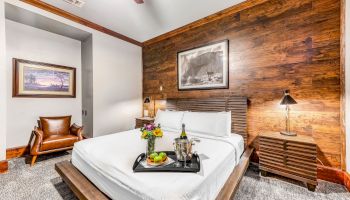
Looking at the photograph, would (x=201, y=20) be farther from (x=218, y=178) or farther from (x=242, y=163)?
(x=218, y=178)

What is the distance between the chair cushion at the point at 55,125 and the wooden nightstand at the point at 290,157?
3.89 metres

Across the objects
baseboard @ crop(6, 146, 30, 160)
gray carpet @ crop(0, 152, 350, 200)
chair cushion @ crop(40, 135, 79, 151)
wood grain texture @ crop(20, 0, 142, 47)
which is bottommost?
gray carpet @ crop(0, 152, 350, 200)

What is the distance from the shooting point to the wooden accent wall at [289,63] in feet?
7.32

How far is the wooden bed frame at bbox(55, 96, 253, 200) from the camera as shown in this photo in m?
1.54

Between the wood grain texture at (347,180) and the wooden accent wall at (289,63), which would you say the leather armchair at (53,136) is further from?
the wood grain texture at (347,180)

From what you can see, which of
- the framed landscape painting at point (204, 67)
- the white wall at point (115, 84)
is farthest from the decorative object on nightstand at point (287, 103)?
the white wall at point (115, 84)

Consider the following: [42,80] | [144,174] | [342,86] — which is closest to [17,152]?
[42,80]

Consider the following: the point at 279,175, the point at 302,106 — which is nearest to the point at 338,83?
the point at 302,106

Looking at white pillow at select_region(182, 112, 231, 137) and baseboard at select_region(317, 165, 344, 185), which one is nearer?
baseboard at select_region(317, 165, 344, 185)

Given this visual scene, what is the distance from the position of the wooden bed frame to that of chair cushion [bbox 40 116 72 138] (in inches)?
56.8

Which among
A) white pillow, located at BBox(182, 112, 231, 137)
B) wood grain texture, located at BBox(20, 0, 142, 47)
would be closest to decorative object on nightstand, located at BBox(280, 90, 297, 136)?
white pillow, located at BBox(182, 112, 231, 137)

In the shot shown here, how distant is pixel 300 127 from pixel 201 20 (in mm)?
2765

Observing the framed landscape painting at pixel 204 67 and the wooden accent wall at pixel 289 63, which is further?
the framed landscape painting at pixel 204 67

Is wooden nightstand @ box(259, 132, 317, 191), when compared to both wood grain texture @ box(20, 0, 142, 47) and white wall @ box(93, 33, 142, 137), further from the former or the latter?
wood grain texture @ box(20, 0, 142, 47)
